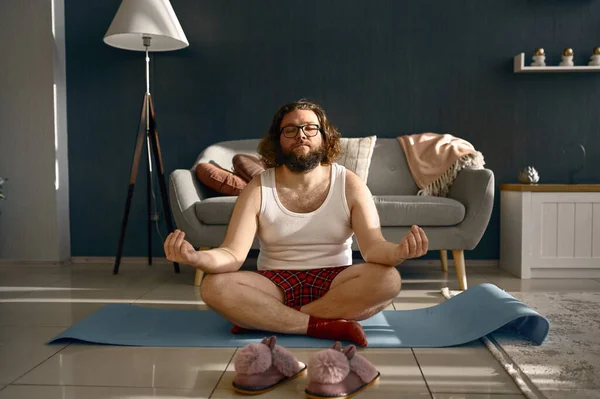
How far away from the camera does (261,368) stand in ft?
5.07

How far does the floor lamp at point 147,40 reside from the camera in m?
3.54

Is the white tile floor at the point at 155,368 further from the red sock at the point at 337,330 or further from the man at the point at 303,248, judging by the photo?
the man at the point at 303,248

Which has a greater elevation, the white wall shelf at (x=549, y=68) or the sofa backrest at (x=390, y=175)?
the white wall shelf at (x=549, y=68)

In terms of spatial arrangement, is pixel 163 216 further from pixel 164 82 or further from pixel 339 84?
pixel 339 84

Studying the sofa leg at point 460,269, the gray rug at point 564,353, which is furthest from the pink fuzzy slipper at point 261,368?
the sofa leg at point 460,269

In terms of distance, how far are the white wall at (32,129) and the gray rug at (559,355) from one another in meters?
3.19

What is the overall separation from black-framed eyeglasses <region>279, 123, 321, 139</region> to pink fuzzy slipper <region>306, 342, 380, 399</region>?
0.82 meters

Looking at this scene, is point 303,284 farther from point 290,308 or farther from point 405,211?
point 405,211

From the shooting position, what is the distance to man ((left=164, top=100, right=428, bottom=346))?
6.48 feet

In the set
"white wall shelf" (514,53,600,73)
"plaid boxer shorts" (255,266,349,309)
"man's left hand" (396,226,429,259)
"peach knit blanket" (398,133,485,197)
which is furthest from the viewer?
"white wall shelf" (514,53,600,73)

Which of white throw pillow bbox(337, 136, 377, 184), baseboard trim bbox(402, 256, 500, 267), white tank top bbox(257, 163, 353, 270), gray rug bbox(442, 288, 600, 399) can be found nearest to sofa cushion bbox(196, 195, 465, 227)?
white throw pillow bbox(337, 136, 377, 184)

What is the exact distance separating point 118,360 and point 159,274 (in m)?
1.86

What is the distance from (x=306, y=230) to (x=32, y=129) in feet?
9.06

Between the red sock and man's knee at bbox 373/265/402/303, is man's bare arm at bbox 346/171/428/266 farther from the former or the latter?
the red sock
